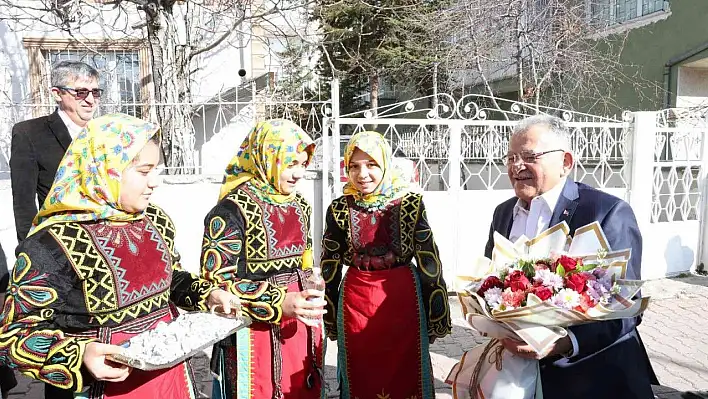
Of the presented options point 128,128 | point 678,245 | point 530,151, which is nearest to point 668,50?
point 678,245

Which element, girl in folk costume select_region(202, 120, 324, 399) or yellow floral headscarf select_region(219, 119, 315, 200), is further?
yellow floral headscarf select_region(219, 119, 315, 200)

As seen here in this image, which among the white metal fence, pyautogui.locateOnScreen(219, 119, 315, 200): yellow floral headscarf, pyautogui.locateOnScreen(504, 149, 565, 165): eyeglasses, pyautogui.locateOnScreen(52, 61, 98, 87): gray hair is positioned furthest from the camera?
the white metal fence

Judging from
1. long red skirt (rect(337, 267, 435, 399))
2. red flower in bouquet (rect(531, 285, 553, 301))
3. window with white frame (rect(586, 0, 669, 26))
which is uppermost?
window with white frame (rect(586, 0, 669, 26))

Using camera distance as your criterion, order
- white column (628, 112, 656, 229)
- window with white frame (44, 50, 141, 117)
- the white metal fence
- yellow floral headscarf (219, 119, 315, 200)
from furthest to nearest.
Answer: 1. window with white frame (44, 50, 141, 117)
2. white column (628, 112, 656, 229)
3. the white metal fence
4. yellow floral headscarf (219, 119, 315, 200)

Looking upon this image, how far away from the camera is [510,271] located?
1.71 metres

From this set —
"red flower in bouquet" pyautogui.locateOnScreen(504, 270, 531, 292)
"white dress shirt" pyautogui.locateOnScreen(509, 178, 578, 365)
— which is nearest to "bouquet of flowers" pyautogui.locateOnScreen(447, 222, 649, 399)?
"red flower in bouquet" pyautogui.locateOnScreen(504, 270, 531, 292)

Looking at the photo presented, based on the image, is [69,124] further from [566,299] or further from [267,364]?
[566,299]

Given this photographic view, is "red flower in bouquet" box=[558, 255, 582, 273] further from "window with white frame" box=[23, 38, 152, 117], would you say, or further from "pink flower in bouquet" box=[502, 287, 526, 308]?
"window with white frame" box=[23, 38, 152, 117]

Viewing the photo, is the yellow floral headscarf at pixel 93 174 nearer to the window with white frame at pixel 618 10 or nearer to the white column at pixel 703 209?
the white column at pixel 703 209

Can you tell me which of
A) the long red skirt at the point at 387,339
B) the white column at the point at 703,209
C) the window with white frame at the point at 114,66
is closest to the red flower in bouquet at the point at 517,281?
Answer: the long red skirt at the point at 387,339

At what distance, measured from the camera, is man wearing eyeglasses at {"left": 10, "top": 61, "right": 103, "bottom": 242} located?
9.14 feet

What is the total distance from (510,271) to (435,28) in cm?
966

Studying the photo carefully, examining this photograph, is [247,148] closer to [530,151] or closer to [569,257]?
[530,151]

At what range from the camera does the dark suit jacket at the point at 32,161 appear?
2.77m
